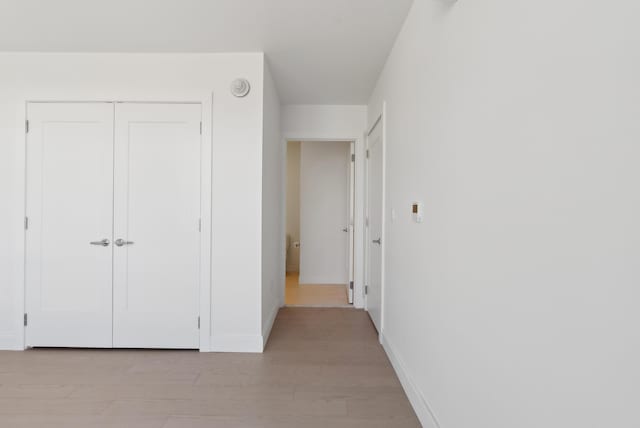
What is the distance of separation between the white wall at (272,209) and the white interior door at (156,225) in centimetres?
56

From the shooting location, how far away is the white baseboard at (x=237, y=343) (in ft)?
9.39

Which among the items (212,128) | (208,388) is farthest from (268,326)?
(212,128)

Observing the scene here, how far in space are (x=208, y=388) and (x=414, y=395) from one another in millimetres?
1299

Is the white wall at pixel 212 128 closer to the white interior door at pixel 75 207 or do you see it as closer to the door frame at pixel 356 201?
the white interior door at pixel 75 207

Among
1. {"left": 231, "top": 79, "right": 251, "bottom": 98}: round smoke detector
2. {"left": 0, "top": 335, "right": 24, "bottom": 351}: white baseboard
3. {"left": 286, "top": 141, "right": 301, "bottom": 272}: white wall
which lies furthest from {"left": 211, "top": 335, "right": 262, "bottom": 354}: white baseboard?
{"left": 286, "top": 141, "right": 301, "bottom": 272}: white wall

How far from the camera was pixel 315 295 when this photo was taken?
480 cm

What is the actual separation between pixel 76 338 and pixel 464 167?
3238 mm

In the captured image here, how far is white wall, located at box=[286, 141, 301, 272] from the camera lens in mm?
6602

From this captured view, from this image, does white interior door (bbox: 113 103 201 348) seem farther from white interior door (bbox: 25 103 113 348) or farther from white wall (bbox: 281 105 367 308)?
white wall (bbox: 281 105 367 308)

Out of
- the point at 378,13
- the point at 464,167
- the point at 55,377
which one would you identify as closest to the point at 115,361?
the point at 55,377

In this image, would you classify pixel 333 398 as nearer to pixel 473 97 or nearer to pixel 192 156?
pixel 473 97

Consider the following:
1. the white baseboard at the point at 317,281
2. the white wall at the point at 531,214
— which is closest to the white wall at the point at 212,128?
the white wall at the point at 531,214

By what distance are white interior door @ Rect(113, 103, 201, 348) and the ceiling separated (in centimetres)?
53

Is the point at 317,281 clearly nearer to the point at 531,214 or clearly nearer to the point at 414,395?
the point at 414,395
